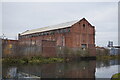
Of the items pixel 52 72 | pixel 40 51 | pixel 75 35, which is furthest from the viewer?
pixel 75 35

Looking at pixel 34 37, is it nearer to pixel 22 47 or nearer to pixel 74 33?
pixel 74 33

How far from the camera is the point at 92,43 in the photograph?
33906mm

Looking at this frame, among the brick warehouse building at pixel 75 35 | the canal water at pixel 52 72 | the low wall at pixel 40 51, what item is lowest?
the canal water at pixel 52 72

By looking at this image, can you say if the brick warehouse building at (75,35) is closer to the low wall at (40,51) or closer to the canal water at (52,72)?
the low wall at (40,51)

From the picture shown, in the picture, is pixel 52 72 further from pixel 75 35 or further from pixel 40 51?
pixel 75 35

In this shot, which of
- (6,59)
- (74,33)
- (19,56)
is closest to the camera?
(6,59)

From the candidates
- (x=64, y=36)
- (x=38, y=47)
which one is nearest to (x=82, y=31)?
(x=64, y=36)

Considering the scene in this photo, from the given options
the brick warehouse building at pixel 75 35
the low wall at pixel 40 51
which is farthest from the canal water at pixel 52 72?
the brick warehouse building at pixel 75 35

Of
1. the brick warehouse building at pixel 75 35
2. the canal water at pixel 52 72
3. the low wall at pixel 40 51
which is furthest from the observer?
the brick warehouse building at pixel 75 35

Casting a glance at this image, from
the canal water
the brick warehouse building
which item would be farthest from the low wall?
the canal water

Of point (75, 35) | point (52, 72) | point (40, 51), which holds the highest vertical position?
point (75, 35)

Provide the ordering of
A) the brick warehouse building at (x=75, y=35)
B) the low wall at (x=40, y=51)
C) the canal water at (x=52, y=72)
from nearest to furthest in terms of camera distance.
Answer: the canal water at (x=52, y=72) → the low wall at (x=40, y=51) → the brick warehouse building at (x=75, y=35)

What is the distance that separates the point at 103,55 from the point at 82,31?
7109 millimetres

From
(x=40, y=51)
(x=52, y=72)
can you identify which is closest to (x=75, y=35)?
(x=40, y=51)
